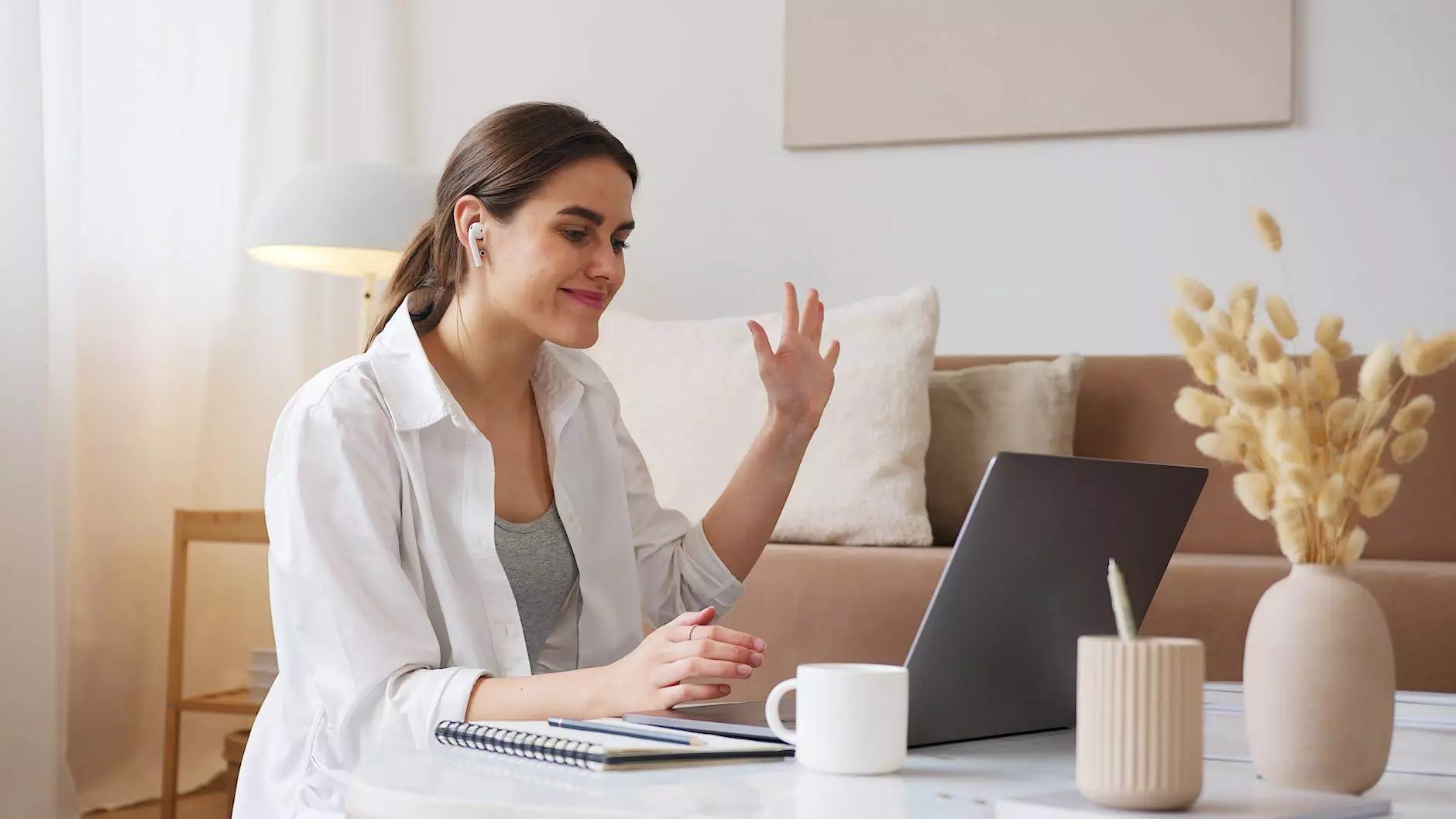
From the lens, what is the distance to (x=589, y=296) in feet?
5.14

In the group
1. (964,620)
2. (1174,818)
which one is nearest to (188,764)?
(964,620)

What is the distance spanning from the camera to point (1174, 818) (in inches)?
27.8

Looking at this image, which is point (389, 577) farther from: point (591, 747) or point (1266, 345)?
point (1266, 345)

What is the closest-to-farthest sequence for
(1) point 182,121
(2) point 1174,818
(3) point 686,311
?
(2) point 1174,818 → (1) point 182,121 → (3) point 686,311

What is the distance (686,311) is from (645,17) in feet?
2.29

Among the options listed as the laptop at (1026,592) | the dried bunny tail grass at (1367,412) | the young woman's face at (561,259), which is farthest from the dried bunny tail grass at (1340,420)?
the young woman's face at (561,259)

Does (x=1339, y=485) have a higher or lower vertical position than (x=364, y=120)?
lower

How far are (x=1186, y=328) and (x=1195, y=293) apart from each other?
0.02 m

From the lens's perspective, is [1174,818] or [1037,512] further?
[1037,512]

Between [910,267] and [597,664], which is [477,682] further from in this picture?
[910,267]

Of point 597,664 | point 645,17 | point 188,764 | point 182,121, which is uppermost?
point 645,17

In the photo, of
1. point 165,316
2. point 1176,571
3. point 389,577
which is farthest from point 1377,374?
point 165,316

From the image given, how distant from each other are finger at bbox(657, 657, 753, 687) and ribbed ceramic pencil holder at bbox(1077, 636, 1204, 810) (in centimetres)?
33

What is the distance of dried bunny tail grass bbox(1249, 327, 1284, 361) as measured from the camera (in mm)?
786
